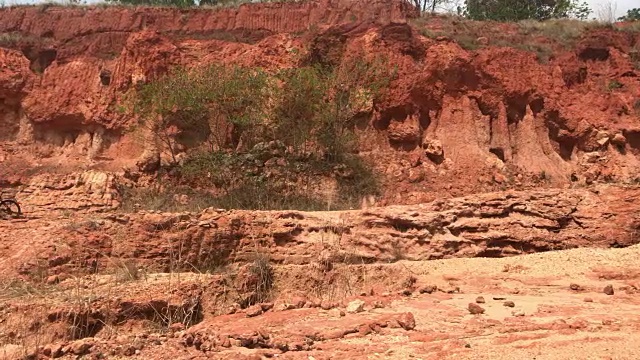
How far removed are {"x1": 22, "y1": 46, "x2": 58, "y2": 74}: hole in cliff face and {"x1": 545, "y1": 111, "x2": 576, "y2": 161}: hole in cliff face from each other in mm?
17337

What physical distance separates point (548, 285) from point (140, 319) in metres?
5.29

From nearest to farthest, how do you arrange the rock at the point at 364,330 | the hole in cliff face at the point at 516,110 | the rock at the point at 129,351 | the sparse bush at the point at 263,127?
the rock at the point at 129,351
the rock at the point at 364,330
the sparse bush at the point at 263,127
the hole in cliff face at the point at 516,110

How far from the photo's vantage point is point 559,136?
19.2 meters

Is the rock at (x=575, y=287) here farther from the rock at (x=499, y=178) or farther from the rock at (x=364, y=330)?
the rock at (x=499, y=178)

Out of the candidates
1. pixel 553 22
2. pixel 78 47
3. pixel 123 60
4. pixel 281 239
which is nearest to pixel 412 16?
pixel 553 22

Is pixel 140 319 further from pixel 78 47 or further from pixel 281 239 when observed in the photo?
pixel 78 47

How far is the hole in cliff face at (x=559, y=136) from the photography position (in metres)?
19.2

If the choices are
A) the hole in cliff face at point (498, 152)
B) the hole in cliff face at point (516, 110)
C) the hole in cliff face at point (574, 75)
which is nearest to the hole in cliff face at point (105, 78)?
the hole in cliff face at point (498, 152)

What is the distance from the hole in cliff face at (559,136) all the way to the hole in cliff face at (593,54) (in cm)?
325

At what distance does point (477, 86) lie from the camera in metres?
19.1

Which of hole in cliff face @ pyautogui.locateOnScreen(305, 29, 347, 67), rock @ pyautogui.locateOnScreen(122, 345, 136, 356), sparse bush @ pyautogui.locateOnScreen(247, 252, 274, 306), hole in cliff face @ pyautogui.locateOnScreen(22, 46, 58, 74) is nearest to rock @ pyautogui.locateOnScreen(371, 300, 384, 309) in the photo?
sparse bush @ pyautogui.locateOnScreen(247, 252, 274, 306)

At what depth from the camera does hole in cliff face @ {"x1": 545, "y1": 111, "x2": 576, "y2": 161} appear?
19.2 meters

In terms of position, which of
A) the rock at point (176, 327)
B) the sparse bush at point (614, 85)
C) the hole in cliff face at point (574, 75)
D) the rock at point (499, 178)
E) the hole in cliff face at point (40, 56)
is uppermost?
the hole in cliff face at point (574, 75)

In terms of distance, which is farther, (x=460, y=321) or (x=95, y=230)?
(x=95, y=230)
